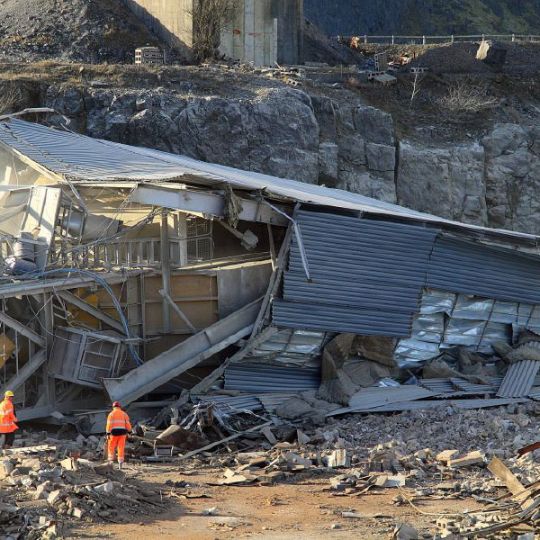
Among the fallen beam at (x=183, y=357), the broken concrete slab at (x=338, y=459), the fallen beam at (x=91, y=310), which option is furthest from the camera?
the fallen beam at (x=91, y=310)

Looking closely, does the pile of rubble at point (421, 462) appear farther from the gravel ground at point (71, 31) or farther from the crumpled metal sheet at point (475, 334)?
the gravel ground at point (71, 31)

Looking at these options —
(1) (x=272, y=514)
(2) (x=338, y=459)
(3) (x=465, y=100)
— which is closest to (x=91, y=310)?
(2) (x=338, y=459)

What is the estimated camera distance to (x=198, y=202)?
23.9 m

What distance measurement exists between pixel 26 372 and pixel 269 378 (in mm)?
4472

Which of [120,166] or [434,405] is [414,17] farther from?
[434,405]

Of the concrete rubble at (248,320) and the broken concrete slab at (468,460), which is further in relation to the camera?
the concrete rubble at (248,320)

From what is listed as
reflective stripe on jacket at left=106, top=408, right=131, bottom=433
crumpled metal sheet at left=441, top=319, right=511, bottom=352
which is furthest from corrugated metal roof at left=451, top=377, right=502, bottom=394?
reflective stripe on jacket at left=106, top=408, right=131, bottom=433

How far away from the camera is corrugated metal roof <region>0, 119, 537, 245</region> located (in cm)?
2457

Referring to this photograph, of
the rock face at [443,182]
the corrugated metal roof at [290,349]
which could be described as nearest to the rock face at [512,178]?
the rock face at [443,182]

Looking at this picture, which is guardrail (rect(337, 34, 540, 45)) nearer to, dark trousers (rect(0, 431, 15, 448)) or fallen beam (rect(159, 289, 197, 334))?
fallen beam (rect(159, 289, 197, 334))

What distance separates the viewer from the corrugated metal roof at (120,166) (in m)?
24.6

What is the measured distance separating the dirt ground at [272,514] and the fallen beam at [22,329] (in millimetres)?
4661

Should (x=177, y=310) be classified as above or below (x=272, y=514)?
below

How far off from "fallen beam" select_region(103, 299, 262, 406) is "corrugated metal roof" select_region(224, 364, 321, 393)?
61 centimetres
